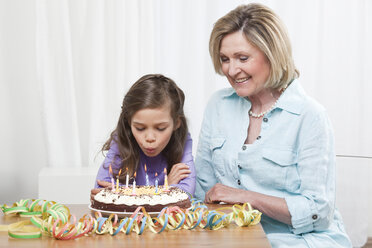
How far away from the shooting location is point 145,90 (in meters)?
2.11

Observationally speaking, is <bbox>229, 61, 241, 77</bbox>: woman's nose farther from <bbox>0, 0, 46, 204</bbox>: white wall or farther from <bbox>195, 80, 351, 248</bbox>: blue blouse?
<bbox>0, 0, 46, 204</bbox>: white wall

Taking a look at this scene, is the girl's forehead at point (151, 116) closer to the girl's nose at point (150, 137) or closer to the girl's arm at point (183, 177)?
the girl's nose at point (150, 137)

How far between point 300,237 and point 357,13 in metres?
2.50

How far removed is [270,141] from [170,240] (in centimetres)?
72

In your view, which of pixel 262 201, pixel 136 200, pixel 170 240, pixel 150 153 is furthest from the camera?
pixel 150 153

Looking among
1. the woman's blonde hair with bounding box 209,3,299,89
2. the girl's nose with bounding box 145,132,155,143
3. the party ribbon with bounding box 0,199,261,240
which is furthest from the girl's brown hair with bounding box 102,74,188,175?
the party ribbon with bounding box 0,199,261,240

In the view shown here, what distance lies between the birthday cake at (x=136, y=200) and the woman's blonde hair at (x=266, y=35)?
599mm

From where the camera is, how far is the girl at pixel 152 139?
1.99 meters

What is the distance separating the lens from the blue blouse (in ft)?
5.76

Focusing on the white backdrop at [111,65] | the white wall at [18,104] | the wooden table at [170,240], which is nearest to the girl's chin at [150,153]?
the wooden table at [170,240]

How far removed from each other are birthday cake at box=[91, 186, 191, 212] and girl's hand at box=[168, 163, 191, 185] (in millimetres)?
357

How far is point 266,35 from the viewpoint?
193 cm

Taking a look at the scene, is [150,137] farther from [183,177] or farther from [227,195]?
[227,195]

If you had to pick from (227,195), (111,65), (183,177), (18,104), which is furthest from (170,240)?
(18,104)
